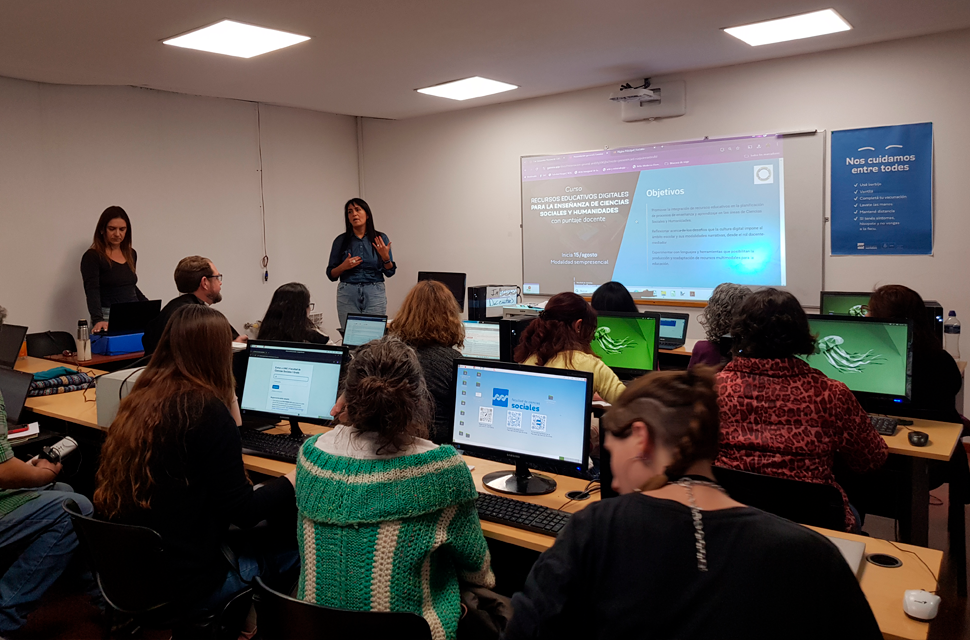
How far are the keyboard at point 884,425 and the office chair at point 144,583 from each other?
2.51m

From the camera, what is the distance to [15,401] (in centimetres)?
328

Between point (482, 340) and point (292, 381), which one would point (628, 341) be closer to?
point (482, 340)

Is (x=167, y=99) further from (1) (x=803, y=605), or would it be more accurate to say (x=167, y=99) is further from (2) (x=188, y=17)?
(1) (x=803, y=605)

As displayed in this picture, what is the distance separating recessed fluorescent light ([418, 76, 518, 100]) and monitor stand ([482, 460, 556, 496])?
4.13 m

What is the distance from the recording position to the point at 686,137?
5738mm

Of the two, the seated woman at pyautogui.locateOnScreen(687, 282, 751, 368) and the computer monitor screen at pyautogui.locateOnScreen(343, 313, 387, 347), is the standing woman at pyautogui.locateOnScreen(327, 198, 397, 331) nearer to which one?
the computer monitor screen at pyautogui.locateOnScreen(343, 313, 387, 347)

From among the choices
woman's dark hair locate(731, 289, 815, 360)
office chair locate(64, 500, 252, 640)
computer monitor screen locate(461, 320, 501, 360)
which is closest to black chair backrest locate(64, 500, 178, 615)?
office chair locate(64, 500, 252, 640)

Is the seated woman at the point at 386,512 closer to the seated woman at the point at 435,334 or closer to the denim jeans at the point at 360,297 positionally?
the seated woman at the point at 435,334

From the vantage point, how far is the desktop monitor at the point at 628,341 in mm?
3658

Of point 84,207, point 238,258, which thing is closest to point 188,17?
point 84,207

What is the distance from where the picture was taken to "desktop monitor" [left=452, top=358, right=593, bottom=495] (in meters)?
2.07

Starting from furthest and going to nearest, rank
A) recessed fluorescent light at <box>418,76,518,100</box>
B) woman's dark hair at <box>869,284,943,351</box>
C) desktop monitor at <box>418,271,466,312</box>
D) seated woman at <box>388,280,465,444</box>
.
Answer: desktop monitor at <box>418,271,466,312</box>
recessed fluorescent light at <box>418,76,518,100</box>
woman's dark hair at <box>869,284,943,351</box>
seated woman at <box>388,280,465,444</box>

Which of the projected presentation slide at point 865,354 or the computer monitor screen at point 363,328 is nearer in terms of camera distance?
the projected presentation slide at point 865,354

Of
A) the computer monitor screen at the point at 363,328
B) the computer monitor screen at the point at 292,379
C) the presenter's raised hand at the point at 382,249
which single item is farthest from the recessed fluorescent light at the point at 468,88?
the computer monitor screen at the point at 292,379
